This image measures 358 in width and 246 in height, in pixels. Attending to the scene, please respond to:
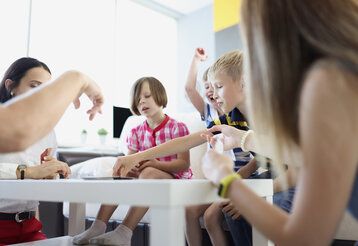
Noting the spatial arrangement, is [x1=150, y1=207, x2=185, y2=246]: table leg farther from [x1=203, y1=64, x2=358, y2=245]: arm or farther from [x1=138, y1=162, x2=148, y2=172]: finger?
[x1=138, y1=162, x2=148, y2=172]: finger

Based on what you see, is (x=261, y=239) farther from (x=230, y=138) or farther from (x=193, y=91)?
(x=193, y=91)

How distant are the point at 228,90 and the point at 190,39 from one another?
345 cm

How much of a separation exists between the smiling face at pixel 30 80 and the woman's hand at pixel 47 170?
0.29 metres

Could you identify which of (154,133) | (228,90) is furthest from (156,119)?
(228,90)

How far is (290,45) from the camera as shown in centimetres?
62

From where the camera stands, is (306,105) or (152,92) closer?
(306,105)

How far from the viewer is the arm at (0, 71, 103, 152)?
63 centimetres

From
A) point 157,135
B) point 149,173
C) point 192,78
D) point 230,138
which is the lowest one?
point 149,173

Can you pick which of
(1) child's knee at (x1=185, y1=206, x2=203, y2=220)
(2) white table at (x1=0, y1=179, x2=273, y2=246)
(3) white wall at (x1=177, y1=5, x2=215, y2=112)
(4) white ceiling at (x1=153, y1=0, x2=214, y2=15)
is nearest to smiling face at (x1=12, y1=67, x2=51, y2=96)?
(2) white table at (x1=0, y1=179, x2=273, y2=246)

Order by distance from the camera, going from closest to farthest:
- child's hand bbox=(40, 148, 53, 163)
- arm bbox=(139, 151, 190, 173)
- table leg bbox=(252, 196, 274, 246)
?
table leg bbox=(252, 196, 274, 246), child's hand bbox=(40, 148, 53, 163), arm bbox=(139, 151, 190, 173)

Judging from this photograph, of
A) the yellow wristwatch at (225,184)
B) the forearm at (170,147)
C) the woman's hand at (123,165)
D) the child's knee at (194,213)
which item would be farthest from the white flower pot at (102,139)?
the yellow wristwatch at (225,184)

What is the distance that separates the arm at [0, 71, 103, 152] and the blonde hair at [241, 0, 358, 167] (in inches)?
14.8

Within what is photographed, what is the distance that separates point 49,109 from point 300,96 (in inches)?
17.8

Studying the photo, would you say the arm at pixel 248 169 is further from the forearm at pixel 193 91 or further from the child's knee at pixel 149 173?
the forearm at pixel 193 91
